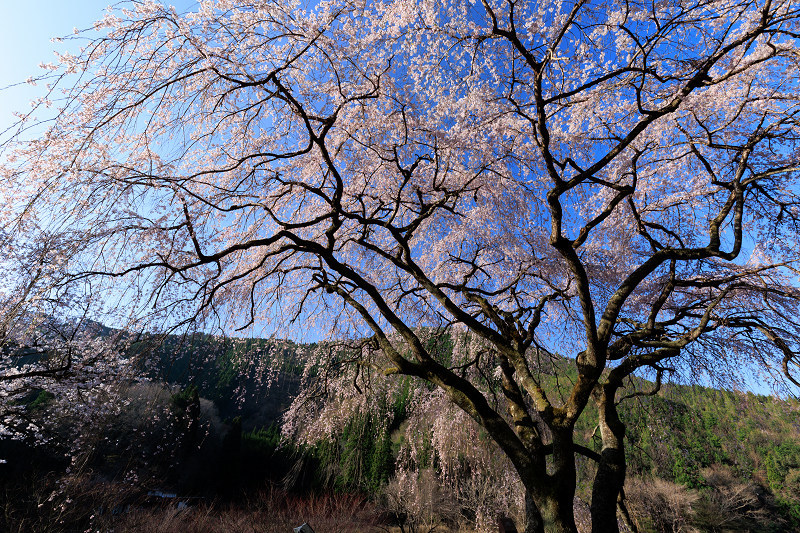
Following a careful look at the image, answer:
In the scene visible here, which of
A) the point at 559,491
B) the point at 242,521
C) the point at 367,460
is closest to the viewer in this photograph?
the point at 559,491

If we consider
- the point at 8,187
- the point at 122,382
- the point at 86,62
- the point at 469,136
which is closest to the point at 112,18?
the point at 86,62

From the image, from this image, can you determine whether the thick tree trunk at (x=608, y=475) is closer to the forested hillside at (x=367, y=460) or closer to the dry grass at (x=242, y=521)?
the forested hillside at (x=367, y=460)

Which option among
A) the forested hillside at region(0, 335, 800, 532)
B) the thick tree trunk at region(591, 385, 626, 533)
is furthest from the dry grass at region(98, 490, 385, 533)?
the thick tree trunk at region(591, 385, 626, 533)

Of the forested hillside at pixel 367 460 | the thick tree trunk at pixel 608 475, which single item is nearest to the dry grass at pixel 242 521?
the forested hillside at pixel 367 460

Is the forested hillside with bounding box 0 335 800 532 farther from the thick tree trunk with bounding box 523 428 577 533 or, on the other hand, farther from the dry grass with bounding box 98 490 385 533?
the thick tree trunk with bounding box 523 428 577 533

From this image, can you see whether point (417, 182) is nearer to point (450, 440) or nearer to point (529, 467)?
point (529, 467)

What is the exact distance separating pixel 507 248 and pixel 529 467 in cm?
386

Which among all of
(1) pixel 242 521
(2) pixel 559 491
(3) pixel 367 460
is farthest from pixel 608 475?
(3) pixel 367 460

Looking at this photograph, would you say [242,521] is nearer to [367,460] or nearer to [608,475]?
[367,460]

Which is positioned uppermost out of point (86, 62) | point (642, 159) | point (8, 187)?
point (642, 159)

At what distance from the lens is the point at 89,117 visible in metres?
2.90

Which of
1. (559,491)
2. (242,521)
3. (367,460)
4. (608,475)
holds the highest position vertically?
(608,475)

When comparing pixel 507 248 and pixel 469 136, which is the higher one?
pixel 469 136

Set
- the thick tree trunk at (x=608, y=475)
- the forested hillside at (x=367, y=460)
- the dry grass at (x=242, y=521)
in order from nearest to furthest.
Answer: the thick tree trunk at (x=608, y=475) → the forested hillside at (x=367, y=460) → the dry grass at (x=242, y=521)
